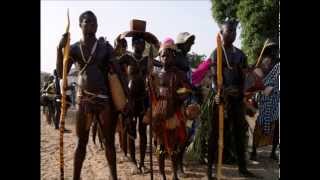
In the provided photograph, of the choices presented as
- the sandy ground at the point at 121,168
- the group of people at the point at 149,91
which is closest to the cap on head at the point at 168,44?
the group of people at the point at 149,91

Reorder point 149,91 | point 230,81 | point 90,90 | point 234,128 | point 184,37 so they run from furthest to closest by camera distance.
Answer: point 184,37
point 234,128
point 230,81
point 149,91
point 90,90

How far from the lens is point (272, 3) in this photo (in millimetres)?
16688

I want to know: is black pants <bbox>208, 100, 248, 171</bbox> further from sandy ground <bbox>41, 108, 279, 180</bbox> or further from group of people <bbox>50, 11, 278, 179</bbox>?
sandy ground <bbox>41, 108, 279, 180</bbox>

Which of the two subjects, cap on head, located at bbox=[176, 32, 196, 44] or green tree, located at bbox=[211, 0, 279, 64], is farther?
green tree, located at bbox=[211, 0, 279, 64]

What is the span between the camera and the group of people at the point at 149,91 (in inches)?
232

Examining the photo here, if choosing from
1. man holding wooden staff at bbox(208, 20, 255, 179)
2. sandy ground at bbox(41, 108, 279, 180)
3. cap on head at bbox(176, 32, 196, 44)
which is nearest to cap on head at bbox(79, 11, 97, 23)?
man holding wooden staff at bbox(208, 20, 255, 179)

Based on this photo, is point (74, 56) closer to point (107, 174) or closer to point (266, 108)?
point (107, 174)

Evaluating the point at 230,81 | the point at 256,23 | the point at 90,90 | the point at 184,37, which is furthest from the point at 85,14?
the point at 256,23

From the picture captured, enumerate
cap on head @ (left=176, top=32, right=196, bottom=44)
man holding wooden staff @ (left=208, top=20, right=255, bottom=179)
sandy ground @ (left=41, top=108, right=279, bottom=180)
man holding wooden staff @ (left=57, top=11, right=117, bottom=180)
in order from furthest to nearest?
cap on head @ (left=176, top=32, right=196, bottom=44) → sandy ground @ (left=41, top=108, right=279, bottom=180) → man holding wooden staff @ (left=208, top=20, right=255, bottom=179) → man holding wooden staff @ (left=57, top=11, right=117, bottom=180)

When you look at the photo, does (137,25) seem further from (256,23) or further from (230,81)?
(256,23)

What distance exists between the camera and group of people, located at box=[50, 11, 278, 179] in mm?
5902

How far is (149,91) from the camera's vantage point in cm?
677
